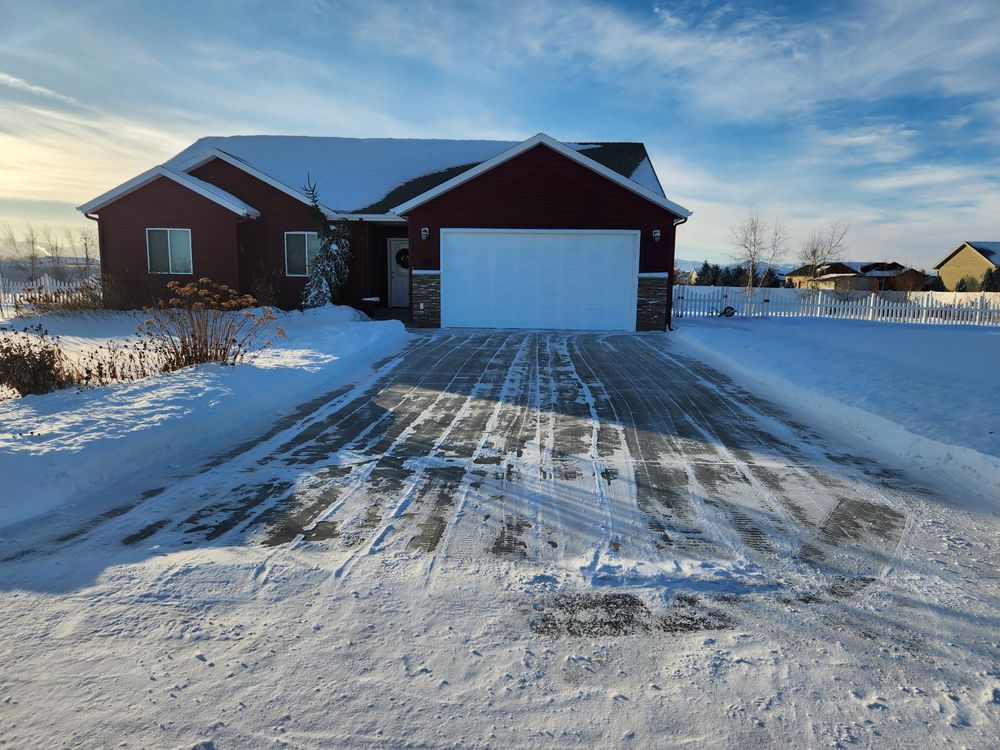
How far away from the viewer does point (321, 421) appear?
5.81 meters

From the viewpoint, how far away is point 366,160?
2012 centimetres

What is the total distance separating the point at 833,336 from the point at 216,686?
16.3 m

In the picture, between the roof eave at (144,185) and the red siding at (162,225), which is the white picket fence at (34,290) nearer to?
the red siding at (162,225)

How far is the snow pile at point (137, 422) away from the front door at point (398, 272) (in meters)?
10.4

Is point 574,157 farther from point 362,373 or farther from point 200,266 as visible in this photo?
point 200,266

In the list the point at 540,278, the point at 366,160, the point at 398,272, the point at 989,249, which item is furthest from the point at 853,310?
the point at 989,249

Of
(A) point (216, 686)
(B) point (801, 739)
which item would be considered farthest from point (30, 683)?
(B) point (801, 739)

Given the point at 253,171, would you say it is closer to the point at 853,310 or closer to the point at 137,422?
the point at 137,422

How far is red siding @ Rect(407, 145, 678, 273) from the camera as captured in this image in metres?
14.1

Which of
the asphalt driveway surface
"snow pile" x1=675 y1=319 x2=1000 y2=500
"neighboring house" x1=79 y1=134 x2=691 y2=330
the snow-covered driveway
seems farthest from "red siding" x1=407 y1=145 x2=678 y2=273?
the snow-covered driveway

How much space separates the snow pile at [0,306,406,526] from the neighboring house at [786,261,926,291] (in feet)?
144

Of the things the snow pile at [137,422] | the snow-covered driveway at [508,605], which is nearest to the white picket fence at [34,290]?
the snow pile at [137,422]

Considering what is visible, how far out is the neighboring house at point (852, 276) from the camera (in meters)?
43.4

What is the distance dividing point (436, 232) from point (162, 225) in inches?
319
